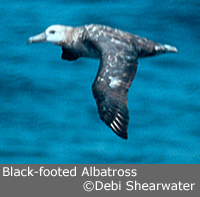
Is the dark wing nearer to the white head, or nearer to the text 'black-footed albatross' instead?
the text 'black-footed albatross'

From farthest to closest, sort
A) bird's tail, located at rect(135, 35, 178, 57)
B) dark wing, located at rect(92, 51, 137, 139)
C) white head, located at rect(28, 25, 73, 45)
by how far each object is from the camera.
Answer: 1. white head, located at rect(28, 25, 73, 45)
2. bird's tail, located at rect(135, 35, 178, 57)
3. dark wing, located at rect(92, 51, 137, 139)

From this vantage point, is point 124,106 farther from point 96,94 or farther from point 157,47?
point 157,47

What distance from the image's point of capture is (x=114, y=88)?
12312 millimetres

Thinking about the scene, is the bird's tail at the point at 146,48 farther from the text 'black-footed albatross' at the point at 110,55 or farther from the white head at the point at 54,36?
the white head at the point at 54,36

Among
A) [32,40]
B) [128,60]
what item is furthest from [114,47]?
[32,40]

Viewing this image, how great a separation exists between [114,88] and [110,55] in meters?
0.81

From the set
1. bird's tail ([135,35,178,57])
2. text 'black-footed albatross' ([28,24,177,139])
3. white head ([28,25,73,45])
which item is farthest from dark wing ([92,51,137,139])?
white head ([28,25,73,45])

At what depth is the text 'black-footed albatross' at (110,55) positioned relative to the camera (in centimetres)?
1201

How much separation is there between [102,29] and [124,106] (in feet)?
6.98

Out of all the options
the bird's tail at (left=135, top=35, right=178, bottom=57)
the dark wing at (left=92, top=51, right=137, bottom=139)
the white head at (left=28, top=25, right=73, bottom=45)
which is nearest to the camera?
the dark wing at (left=92, top=51, right=137, bottom=139)

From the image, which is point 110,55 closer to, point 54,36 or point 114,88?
point 114,88

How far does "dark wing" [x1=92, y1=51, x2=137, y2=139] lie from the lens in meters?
11.9

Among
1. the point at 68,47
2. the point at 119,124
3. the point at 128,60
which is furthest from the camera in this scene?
the point at 68,47

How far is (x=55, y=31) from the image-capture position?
570 inches
